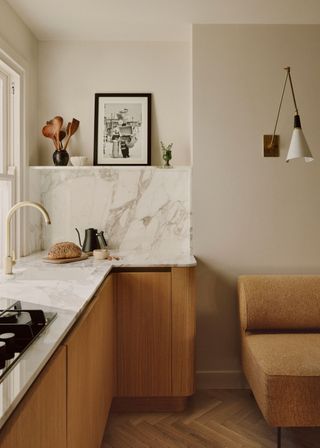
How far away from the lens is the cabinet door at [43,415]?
0.84 metres

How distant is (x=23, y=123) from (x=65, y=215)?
70 cm

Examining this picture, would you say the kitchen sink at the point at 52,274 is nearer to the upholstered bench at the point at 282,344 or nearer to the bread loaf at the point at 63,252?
the bread loaf at the point at 63,252

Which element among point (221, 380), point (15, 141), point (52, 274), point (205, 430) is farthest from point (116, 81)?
point (205, 430)

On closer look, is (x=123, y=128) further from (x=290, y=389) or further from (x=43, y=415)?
(x=43, y=415)

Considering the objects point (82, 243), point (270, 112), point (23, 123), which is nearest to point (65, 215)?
point (82, 243)

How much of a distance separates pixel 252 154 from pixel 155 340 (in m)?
1.38

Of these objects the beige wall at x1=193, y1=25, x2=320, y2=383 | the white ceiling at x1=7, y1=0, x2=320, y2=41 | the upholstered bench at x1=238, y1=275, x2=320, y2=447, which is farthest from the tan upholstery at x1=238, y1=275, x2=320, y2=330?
the white ceiling at x1=7, y1=0, x2=320, y2=41

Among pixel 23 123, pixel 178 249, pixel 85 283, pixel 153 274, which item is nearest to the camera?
pixel 85 283

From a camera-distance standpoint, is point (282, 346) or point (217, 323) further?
point (217, 323)

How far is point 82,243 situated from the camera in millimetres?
2990

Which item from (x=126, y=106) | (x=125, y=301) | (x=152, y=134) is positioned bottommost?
(x=125, y=301)

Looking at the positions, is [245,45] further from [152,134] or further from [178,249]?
[178,249]

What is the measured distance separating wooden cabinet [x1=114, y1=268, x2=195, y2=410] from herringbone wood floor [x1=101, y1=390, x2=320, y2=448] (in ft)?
0.46

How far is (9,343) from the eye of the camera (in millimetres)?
1035
